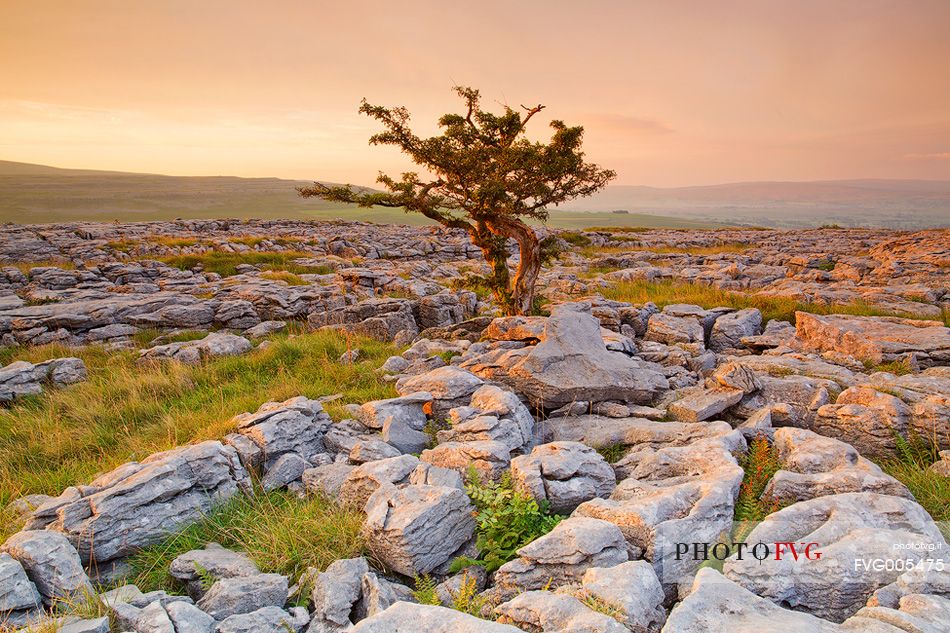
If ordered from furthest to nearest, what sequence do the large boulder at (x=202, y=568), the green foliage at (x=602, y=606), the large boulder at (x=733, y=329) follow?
the large boulder at (x=733, y=329) → the large boulder at (x=202, y=568) → the green foliage at (x=602, y=606)

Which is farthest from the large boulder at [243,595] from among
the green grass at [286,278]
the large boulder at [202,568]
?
the green grass at [286,278]

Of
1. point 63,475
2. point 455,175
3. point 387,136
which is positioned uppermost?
point 387,136

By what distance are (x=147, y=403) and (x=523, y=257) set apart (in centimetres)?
1003

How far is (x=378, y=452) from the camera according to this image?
6965mm

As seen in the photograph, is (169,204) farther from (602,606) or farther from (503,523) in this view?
(602,606)

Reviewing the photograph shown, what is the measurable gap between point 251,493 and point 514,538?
3.63m

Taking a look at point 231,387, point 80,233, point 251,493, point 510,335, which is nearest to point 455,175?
point 510,335

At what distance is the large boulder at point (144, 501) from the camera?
5098 millimetres

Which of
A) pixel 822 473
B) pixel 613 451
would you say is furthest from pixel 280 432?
pixel 822 473

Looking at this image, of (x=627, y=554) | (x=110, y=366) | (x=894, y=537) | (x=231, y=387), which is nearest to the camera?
(x=894, y=537)

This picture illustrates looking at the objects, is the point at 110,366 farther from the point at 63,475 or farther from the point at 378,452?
the point at 378,452

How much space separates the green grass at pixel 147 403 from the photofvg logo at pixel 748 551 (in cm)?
599

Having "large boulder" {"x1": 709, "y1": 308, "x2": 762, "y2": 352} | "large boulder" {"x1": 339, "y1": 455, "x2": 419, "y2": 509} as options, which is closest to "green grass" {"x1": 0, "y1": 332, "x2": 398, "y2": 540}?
"large boulder" {"x1": 339, "y1": 455, "x2": 419, "y2": 509}

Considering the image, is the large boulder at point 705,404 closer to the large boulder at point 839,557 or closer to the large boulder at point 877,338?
the large boulder at point 839,557
